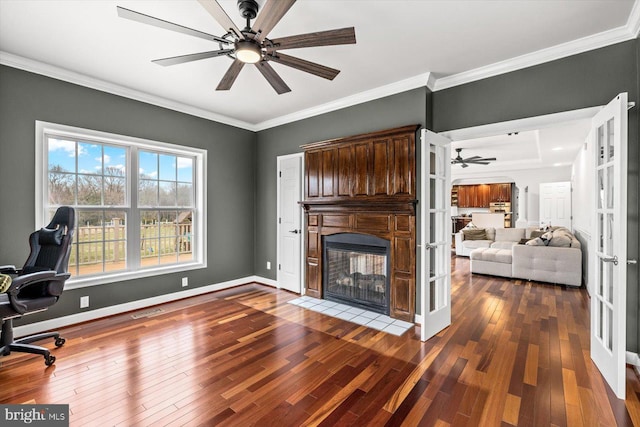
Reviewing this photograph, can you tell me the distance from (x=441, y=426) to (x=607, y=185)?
7.35 feet

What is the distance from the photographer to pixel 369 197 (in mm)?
3795

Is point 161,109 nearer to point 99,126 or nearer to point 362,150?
point 99,126

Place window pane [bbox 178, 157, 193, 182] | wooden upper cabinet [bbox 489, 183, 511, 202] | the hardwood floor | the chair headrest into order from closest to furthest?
1. the hardwood floor
2. the chair headrest
3. window pane [bbox 178, 157, 193, 182]
4. wooden upper cabinet [bbox 489, 183, 511, 202]

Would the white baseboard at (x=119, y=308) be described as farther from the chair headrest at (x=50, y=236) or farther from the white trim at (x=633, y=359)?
the white trim at (x=633, y=359)

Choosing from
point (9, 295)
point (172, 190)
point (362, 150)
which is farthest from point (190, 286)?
point (362, 150)

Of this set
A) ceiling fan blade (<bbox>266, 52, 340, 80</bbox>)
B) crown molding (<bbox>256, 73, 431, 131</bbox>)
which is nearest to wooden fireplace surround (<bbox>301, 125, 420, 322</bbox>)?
crown molding (<bbox>256, 73, 431, 131</bbox>)

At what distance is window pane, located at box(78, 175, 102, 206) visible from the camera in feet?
11.7

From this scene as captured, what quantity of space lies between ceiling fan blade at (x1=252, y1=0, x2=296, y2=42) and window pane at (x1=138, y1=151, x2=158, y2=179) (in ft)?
9.53

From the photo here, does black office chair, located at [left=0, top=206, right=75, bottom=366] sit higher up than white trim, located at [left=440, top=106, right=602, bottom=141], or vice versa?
white trim, located at [left=440, top=106, right=602, bottom=141]

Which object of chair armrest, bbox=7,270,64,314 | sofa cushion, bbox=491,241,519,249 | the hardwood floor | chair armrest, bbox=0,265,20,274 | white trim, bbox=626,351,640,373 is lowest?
the hardwood floor

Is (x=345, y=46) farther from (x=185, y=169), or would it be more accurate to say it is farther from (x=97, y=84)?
(x=185, y=169)

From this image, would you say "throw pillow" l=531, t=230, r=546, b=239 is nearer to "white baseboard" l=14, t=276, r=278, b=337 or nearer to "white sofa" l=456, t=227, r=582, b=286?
"white sofa" l=456, t=227, r=582, b=286

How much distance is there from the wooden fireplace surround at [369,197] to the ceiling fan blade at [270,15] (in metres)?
2.01

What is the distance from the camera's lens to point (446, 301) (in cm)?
340
